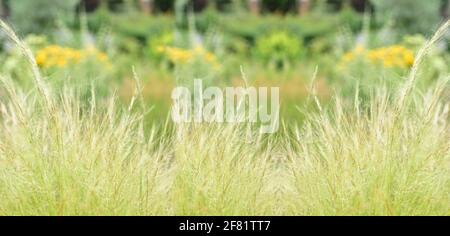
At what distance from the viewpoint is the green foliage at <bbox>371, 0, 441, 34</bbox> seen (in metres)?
11.0

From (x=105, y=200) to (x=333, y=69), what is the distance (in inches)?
236

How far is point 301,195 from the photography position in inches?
199

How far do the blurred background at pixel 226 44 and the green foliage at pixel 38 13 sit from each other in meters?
0.02

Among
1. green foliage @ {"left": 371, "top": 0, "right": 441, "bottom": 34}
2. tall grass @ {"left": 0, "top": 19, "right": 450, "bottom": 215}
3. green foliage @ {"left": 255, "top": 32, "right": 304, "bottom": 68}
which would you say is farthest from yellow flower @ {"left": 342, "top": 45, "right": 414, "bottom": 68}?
tall grass @ {"left": 0, "top": 19, "right": 450, "bottom": 215}

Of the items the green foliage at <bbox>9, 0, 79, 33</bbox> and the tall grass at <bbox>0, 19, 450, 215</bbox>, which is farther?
the green foliage at <bbox>9, 0, 79, 33</bbox>

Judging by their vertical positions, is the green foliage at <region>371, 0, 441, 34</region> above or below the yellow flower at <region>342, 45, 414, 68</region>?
above

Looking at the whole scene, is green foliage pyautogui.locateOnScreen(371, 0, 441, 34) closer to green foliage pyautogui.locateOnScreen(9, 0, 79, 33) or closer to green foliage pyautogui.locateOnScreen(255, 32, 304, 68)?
green foliage pyautogui.locateOnScreen(255, 32, 304, 68)

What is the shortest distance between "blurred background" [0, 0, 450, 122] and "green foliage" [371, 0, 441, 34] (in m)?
0.01

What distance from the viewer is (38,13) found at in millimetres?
11492

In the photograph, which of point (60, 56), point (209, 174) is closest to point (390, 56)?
point (60, 56)

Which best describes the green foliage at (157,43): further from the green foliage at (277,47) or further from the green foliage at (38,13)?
the green foliage at (277,47)

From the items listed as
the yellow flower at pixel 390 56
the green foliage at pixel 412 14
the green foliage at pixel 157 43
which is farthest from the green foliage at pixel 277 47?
the green foliage at pixel 157 43

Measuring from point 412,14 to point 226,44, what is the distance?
9.34 feet

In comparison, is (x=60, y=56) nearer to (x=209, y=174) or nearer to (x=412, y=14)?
(x=412, y=14)
